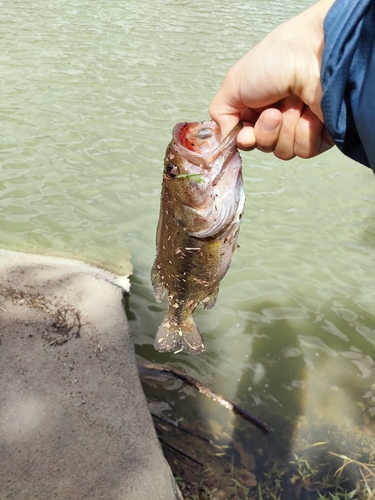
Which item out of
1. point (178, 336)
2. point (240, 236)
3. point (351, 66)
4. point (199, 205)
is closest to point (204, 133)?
point (199, 205)

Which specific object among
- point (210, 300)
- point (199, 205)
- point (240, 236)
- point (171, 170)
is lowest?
point (240, 236)

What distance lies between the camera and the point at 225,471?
12.2 feet

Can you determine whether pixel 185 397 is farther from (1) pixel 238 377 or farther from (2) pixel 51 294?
(2) pixel 51 294

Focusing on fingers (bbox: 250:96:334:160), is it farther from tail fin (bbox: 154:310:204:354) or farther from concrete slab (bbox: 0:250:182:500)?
concrete slab (bbox: 0:250:182:500)

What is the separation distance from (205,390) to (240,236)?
8.65 feet

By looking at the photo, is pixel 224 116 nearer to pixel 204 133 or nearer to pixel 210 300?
pixel 204 133

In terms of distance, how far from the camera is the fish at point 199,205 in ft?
→ 7.23

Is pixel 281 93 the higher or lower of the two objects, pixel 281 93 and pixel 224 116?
the higher

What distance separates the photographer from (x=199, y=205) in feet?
7.40

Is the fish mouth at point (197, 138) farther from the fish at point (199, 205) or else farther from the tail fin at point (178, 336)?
the tail fin at point (178, 336)

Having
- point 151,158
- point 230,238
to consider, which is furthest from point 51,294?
point 151,158

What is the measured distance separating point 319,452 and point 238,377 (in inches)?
36.3

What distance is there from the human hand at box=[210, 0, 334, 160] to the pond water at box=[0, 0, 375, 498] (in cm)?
248

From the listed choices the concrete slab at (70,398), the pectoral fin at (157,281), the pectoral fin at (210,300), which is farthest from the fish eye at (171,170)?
the concrete slab at (70,398)
